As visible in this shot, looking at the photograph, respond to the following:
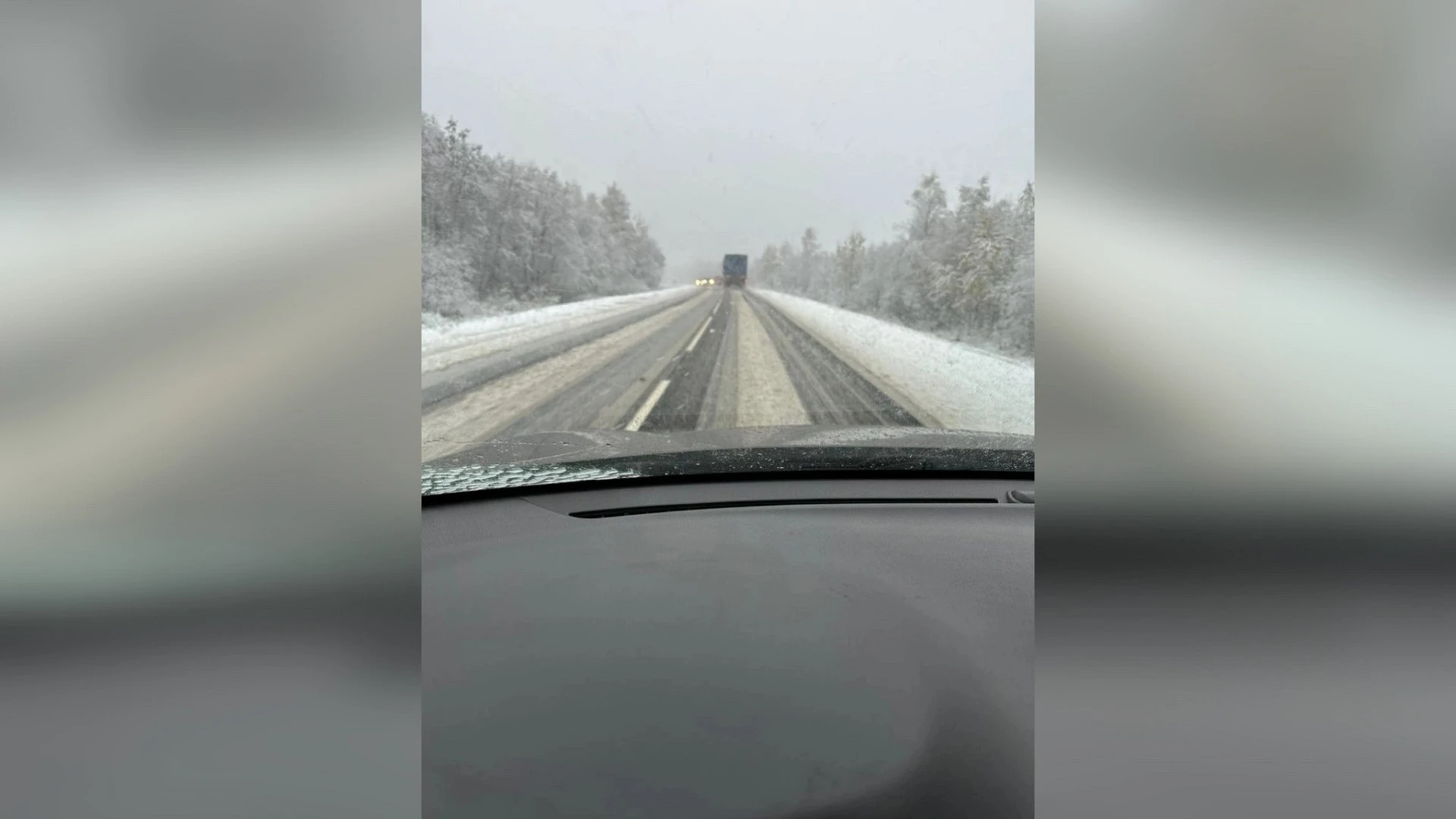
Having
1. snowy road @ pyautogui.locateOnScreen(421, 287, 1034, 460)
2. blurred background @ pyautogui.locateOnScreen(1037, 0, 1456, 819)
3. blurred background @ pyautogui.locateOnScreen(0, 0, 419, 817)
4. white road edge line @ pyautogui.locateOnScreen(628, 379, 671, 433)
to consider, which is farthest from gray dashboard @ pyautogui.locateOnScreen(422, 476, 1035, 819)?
white road edge line @ pyautogui.locateOnScreen(628, 379, 671, 433)

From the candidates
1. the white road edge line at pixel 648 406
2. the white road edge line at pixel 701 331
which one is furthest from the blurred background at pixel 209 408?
the white road edge line at pixel 701 331

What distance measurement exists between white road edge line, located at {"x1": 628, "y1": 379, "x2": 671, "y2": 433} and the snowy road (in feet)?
0.05

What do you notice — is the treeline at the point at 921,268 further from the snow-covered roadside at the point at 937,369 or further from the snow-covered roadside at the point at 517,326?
the snow-covered roadside at the point at 517,326

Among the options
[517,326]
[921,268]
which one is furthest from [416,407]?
[921,268]

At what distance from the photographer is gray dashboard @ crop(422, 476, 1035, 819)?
1734mm

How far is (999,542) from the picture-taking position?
3297 millimetres

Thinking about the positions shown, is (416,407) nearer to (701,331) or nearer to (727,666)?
(727,666)

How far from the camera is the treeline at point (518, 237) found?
1982mm

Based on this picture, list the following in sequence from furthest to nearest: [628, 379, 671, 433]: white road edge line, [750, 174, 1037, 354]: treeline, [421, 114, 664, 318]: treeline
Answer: [750, 174, 1037, 354]: treeline < [628, 379, 671, 433]: white road edge line < [421, 114, 664, 318]: treeline

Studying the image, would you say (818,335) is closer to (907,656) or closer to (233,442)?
(907,656)

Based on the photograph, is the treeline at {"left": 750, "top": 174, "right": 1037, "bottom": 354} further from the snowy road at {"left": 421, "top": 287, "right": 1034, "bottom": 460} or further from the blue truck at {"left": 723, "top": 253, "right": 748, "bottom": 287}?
the snowy road at {"left": 421, "top": 287, "right": 1034, "bottom": 460}

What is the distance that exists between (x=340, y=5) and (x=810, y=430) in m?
4.37

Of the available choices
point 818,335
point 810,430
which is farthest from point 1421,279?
point 818,335

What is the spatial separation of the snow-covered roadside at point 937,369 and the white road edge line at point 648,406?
8.12 feet
